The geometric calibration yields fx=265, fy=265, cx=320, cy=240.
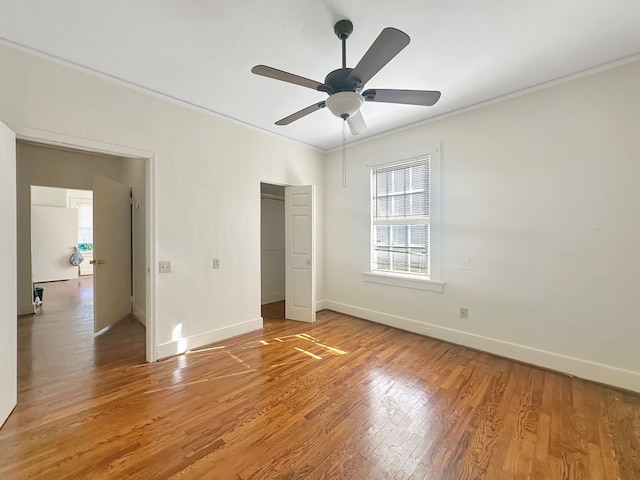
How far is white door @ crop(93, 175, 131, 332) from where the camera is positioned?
3.53 m

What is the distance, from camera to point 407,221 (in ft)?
12.0

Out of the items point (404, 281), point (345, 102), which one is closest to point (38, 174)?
point (345, 102)

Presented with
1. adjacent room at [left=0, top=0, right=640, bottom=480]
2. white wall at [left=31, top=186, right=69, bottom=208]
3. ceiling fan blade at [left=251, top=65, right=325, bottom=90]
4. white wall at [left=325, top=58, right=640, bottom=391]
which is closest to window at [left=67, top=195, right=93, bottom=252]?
white wall at [left=31, top=186, right=69, bottom=208]

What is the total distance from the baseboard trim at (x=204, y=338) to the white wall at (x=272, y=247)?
158cm

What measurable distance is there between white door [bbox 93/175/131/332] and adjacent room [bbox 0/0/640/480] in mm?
41

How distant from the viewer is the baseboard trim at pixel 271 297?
5167mm

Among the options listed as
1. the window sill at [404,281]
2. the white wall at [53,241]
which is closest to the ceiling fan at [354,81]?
the window sill at [404,281]

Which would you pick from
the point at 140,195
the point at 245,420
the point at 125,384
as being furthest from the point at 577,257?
the point at 140,195

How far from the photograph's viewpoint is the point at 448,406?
2.03 meters

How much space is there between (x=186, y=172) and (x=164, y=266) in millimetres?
1065

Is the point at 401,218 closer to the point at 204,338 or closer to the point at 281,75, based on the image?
the point at 281,75

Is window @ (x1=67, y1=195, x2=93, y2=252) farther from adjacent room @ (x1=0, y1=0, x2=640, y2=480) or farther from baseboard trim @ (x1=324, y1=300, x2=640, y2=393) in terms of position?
baseboard trim @ (x1=324, y1=300, x2=640, y2=393)

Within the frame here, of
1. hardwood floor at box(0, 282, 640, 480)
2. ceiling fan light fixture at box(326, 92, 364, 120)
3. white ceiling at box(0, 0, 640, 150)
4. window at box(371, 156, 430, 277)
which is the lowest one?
hardwood floor at box(0, 282, 640, 480)

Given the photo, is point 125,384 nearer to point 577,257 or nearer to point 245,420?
point 245,420
